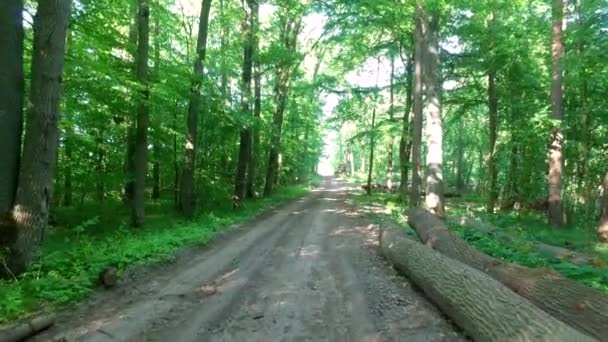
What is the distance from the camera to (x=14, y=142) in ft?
22.1

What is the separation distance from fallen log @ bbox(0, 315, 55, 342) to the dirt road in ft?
0.47

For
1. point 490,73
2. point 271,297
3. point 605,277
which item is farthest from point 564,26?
point 271,297

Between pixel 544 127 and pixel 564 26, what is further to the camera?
pixel 564 26

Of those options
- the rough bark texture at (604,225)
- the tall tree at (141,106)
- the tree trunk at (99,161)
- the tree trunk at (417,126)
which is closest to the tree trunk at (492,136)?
the tree trunk at (417,126)

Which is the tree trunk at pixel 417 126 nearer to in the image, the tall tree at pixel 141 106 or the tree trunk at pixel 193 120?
the tree trunk at pixel 193 120

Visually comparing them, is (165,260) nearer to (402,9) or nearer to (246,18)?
(402,9)

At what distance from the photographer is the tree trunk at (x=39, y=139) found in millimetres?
6590

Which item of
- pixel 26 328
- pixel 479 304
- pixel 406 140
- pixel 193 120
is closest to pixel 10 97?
pixel 26 328

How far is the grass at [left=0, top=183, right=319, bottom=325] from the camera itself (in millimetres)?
6004

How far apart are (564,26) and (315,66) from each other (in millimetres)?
23168

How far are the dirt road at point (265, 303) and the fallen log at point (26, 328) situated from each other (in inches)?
5.6

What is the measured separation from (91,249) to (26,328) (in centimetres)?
350

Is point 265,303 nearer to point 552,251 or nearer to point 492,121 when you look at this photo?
point 552,251

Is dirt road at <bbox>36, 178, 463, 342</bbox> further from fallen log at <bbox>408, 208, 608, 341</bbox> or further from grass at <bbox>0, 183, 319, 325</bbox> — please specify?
fallen log at <bbox>408, 208, 608, 341</bbox>
